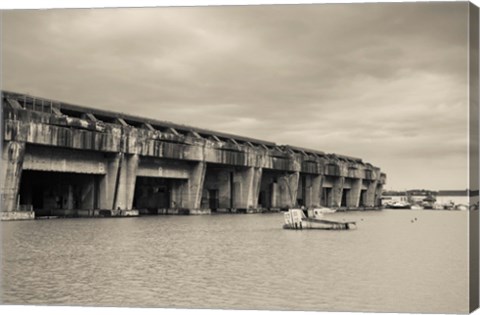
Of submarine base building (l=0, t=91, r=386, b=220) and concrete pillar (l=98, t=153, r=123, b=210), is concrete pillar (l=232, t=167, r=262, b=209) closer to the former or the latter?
submarine base building (l=0, t=91, r=386, b=220)

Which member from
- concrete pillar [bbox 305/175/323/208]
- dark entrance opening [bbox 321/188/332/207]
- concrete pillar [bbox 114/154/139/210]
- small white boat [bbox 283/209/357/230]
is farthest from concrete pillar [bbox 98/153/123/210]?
dark entrance opening [bbox 321/188/332/207]

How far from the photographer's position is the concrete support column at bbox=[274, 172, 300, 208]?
208 ft

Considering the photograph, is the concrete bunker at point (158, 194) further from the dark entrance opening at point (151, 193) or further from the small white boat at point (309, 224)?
the small white boat at point (309, 224)

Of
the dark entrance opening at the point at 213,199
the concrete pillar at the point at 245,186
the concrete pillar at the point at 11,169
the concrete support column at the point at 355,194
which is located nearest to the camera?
the concrete pillar at the point at 11,169

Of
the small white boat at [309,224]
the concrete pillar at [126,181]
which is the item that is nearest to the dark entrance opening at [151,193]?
the concrete pillar at [126,181]

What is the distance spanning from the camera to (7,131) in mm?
34875

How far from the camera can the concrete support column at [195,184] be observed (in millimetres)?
53625

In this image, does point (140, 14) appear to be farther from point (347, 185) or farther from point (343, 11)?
point (347, 185)

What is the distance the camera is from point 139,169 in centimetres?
4806

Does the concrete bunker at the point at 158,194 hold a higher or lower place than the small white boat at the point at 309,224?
higher

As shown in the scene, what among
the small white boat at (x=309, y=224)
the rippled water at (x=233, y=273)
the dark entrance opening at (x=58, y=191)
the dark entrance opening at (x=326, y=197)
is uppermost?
the dark entrance opening at (x=326, y=197)

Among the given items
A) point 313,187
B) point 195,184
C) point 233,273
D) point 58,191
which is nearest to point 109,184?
point 58,191

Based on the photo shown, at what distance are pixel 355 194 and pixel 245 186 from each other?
51.2ft

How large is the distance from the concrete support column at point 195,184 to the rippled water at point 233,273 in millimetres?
25615
